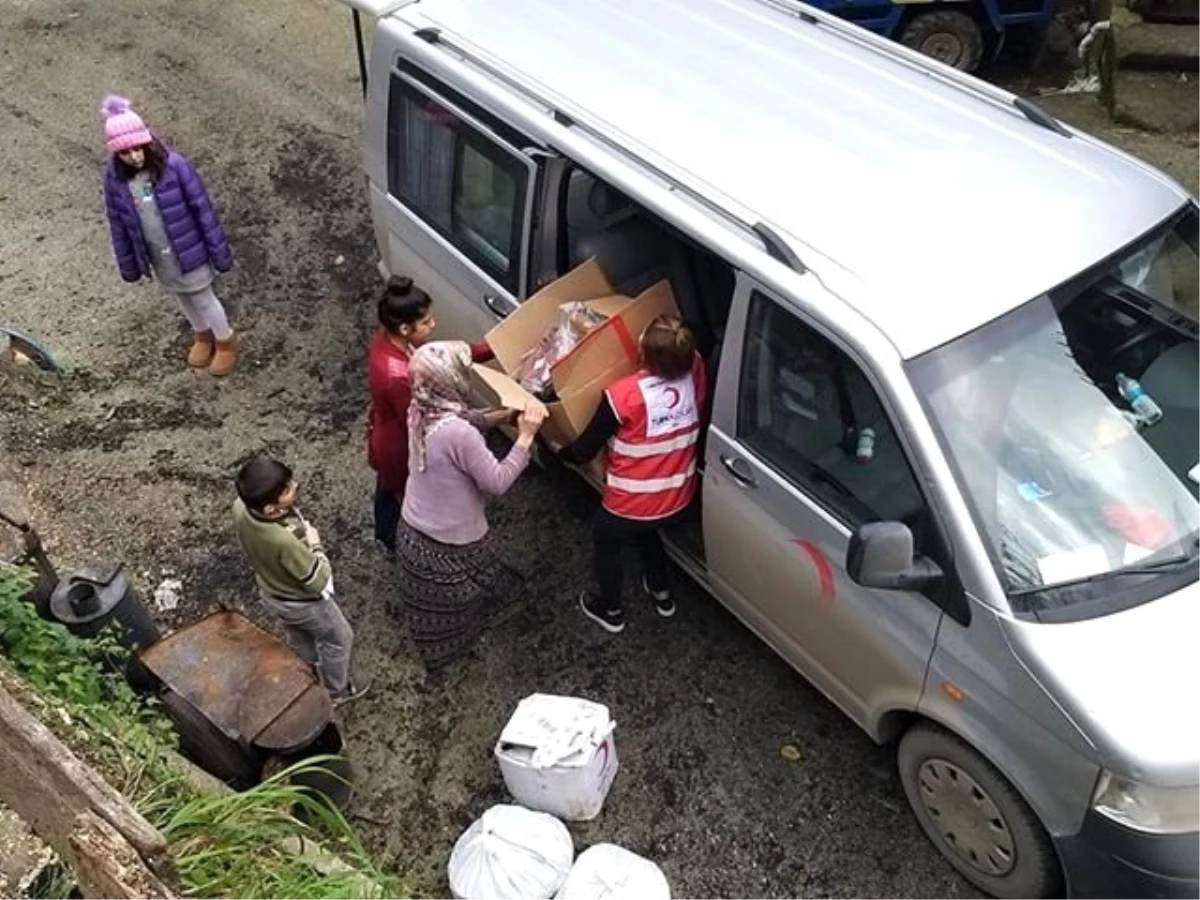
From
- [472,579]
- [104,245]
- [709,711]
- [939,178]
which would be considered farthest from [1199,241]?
[104,245]

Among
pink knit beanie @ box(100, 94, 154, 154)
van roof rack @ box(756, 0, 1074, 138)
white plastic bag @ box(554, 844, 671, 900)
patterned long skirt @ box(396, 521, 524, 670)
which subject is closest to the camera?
white plastic bag @ box(554, 844, 671, 900)

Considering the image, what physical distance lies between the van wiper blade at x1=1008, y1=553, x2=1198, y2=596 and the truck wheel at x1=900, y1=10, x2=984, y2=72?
556 centimetres

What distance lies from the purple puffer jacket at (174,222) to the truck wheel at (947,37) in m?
4.90

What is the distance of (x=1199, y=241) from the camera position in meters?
4.18

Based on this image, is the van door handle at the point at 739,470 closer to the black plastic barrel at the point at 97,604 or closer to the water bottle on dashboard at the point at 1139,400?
the water bottle on dashboard at the point at 1139,400

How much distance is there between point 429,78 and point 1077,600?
320 cm

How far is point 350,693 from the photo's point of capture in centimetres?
486

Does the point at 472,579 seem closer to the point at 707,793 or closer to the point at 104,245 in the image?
the point at 707,793

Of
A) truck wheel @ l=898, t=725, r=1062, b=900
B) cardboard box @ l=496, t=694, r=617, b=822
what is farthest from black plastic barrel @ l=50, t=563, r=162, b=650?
truck wheel @ l=898, t=725, r=1062, b=900

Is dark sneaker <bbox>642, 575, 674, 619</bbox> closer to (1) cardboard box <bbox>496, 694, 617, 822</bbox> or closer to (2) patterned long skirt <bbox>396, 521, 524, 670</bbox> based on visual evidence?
(2) patterned long skirt <bbox>396, 521, 524, 670</bbox>

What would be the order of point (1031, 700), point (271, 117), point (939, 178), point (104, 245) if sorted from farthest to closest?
point (271, 117), point (104, 245), point (939, 178), point (1031, 700)

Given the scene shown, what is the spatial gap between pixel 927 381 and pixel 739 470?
80 centimetres

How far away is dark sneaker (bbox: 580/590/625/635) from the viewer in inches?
196

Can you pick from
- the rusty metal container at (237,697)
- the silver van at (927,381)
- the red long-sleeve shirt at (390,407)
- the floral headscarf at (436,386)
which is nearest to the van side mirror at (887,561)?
the silver van at (927,381)
